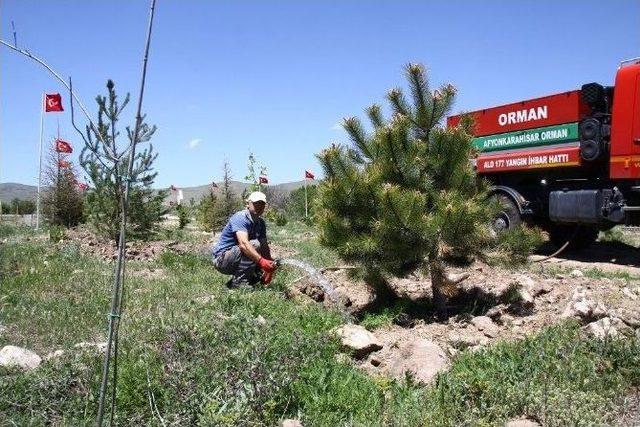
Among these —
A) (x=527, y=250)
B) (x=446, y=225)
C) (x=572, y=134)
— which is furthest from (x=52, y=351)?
(x=572, y=134)

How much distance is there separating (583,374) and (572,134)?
6564mm

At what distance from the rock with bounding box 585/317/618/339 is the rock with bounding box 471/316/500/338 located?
0.77 meters

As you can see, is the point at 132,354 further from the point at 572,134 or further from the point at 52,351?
the point at 572,134

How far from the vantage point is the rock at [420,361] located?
383cm

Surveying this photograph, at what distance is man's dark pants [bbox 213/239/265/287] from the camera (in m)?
6.52

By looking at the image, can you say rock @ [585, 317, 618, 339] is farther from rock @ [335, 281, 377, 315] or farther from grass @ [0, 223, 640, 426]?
rock @ [335, 281, 377, 315]

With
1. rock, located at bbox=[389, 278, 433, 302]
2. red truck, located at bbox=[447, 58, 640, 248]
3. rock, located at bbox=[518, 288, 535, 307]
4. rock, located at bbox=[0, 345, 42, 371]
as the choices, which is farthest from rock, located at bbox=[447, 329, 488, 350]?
red truck, located at bbox=[447, 58, 640, 248]

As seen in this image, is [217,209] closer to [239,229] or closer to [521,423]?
[239,229]

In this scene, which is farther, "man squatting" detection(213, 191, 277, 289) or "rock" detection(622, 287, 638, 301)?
"man squatting" detection(213, 191, 277, 289)

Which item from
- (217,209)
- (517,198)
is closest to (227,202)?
(217,209)

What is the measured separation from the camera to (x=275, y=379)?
10.7 feet

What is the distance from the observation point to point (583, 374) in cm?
364

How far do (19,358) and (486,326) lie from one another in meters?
3.74

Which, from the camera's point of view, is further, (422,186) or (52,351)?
(422,186)
